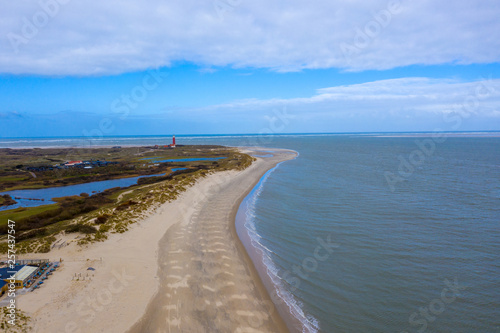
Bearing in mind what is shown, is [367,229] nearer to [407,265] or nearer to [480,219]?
[407,265]

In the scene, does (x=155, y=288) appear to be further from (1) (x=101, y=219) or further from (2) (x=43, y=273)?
(1) (x=101, y=219)

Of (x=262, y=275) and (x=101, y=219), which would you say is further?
(x=101, y=219)

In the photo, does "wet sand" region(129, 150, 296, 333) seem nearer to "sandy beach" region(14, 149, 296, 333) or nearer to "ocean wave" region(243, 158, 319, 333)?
"sandy beach" region(14, 149, 296, 333)

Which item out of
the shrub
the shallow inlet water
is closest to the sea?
the shrub

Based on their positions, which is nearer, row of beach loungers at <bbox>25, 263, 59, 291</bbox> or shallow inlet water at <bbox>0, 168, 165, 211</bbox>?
row of beach loungers at <bbox>25, 263, 59, 291</bbox>

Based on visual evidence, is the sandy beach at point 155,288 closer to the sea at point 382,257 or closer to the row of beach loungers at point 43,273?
the row of beach loungers at point 43,273

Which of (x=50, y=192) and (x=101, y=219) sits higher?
(x=101, y=219)

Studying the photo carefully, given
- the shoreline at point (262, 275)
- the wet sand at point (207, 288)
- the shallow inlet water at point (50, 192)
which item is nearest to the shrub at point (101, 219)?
the wet sand at point (207, 288)

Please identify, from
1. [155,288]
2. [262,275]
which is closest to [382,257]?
[262,275]

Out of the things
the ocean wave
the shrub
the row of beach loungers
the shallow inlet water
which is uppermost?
the shrub

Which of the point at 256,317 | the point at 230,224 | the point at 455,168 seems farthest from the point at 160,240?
the point at 455,168
